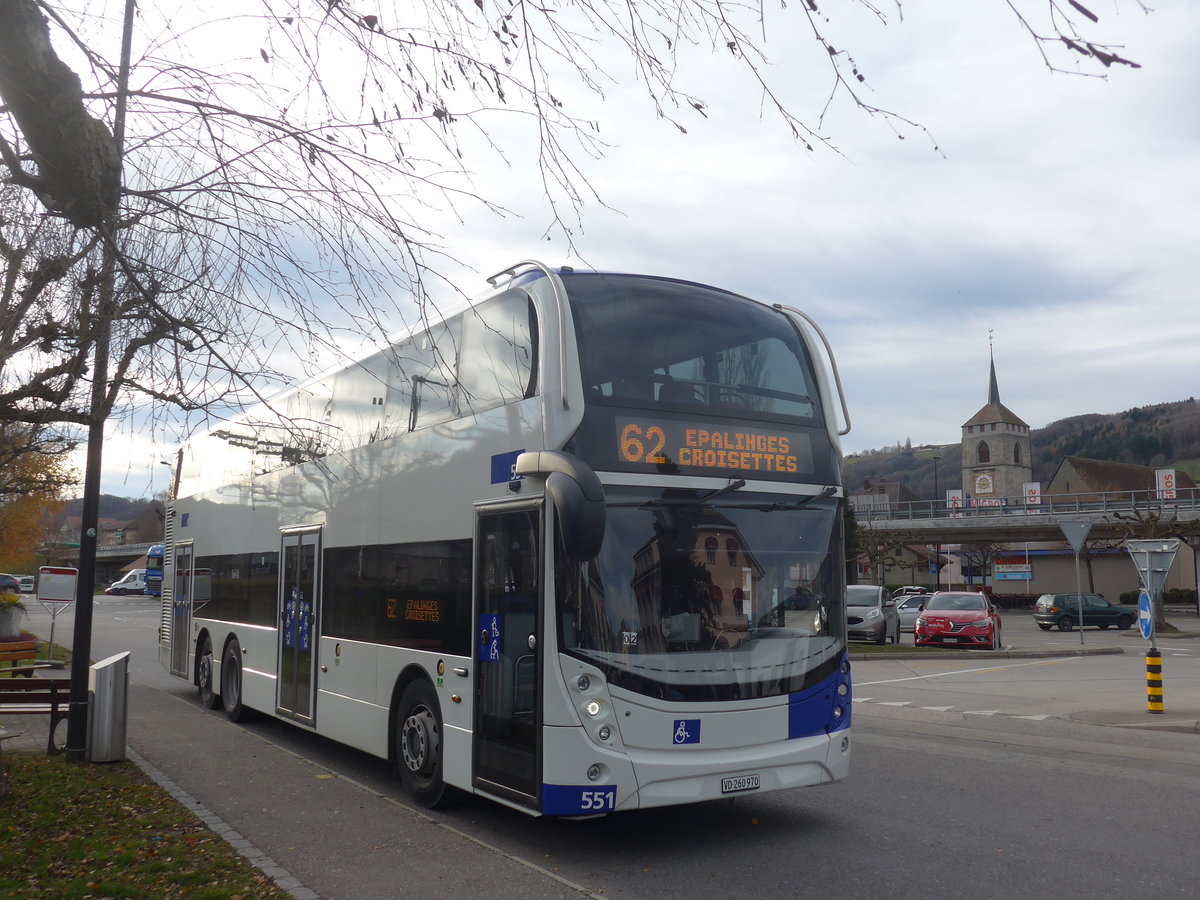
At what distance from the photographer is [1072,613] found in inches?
1646

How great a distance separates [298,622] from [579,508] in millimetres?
6222

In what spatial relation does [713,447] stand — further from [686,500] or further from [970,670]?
[970,670]

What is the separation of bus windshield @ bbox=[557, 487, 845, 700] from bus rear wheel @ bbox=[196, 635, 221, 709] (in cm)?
954

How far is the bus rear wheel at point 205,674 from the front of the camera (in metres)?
14.7

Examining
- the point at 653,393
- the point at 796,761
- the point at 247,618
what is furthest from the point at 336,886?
the point at 247,618

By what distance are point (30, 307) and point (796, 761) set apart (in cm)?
644

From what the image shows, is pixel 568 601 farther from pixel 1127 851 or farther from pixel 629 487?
pixel 1127 851

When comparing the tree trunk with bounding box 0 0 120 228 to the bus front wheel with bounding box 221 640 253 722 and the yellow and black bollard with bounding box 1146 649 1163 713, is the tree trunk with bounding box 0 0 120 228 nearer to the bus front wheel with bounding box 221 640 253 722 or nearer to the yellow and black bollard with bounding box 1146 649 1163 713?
the bus front wheel with bounding box 221 640 253 722

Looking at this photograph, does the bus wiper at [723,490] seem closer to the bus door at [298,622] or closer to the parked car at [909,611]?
the bus door at [298,622]

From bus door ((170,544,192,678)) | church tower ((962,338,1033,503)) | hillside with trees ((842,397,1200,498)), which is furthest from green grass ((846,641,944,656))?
hillside with trees ((842,397,1200,498))

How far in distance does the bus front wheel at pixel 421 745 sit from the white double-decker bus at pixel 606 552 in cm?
3

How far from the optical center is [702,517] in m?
7.21

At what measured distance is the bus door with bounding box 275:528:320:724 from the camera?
1094 cm

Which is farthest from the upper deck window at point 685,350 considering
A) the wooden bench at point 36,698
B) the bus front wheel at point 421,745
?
the wooden bench at point 36,698
